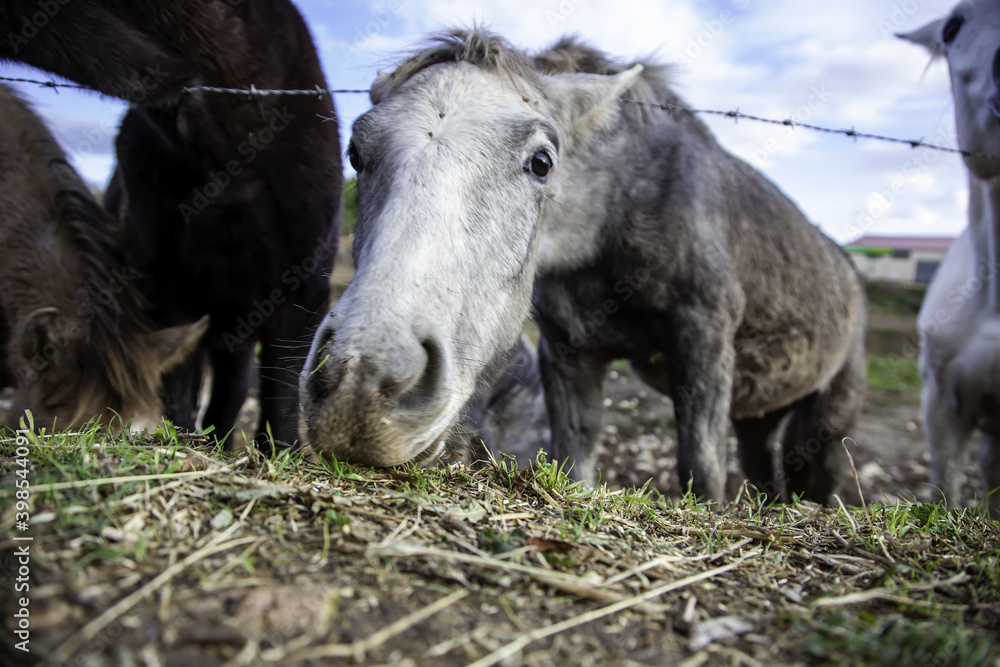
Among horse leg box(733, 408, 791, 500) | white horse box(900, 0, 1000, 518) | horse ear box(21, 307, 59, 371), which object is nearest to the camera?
horse ear box(21, 307, 59, 371)

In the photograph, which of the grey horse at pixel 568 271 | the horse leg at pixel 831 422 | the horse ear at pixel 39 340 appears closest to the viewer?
the grey horse at pixel 568 271

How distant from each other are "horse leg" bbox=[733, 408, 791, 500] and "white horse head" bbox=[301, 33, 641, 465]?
3850 mm

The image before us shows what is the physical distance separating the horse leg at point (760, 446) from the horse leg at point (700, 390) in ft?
8.53

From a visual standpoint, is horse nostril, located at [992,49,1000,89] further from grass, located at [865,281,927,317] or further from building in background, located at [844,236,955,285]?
building in background, located at [844,236,955,285]

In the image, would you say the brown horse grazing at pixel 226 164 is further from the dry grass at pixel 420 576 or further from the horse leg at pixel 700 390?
the horse leg at pixel 700 390

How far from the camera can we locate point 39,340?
2.82 m

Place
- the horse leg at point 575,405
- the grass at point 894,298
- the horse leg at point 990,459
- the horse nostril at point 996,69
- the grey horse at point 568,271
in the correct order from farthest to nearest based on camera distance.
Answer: the grass at point 894,298 < the horse leg at point 990,459 < the horse leg at point 575,405 < the horse nostril at point 996,69 < the grey horse at point 568,271

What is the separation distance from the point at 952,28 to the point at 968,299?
194 centimetres

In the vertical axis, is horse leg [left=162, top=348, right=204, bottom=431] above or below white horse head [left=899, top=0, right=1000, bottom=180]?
below

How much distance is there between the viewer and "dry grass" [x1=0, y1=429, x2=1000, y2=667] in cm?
105

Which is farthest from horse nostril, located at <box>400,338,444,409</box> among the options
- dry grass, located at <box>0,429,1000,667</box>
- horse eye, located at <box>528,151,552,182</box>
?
horse eye, located at <box>528,151,552,182</box>

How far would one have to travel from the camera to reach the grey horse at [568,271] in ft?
5.90

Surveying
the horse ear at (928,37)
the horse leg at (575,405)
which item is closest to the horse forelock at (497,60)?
the horse leg at (575,405)

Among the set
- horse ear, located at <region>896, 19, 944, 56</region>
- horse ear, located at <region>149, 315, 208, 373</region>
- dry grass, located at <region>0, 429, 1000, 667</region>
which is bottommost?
dry grass, located at <region>0, 429, 1000, 667</region>
